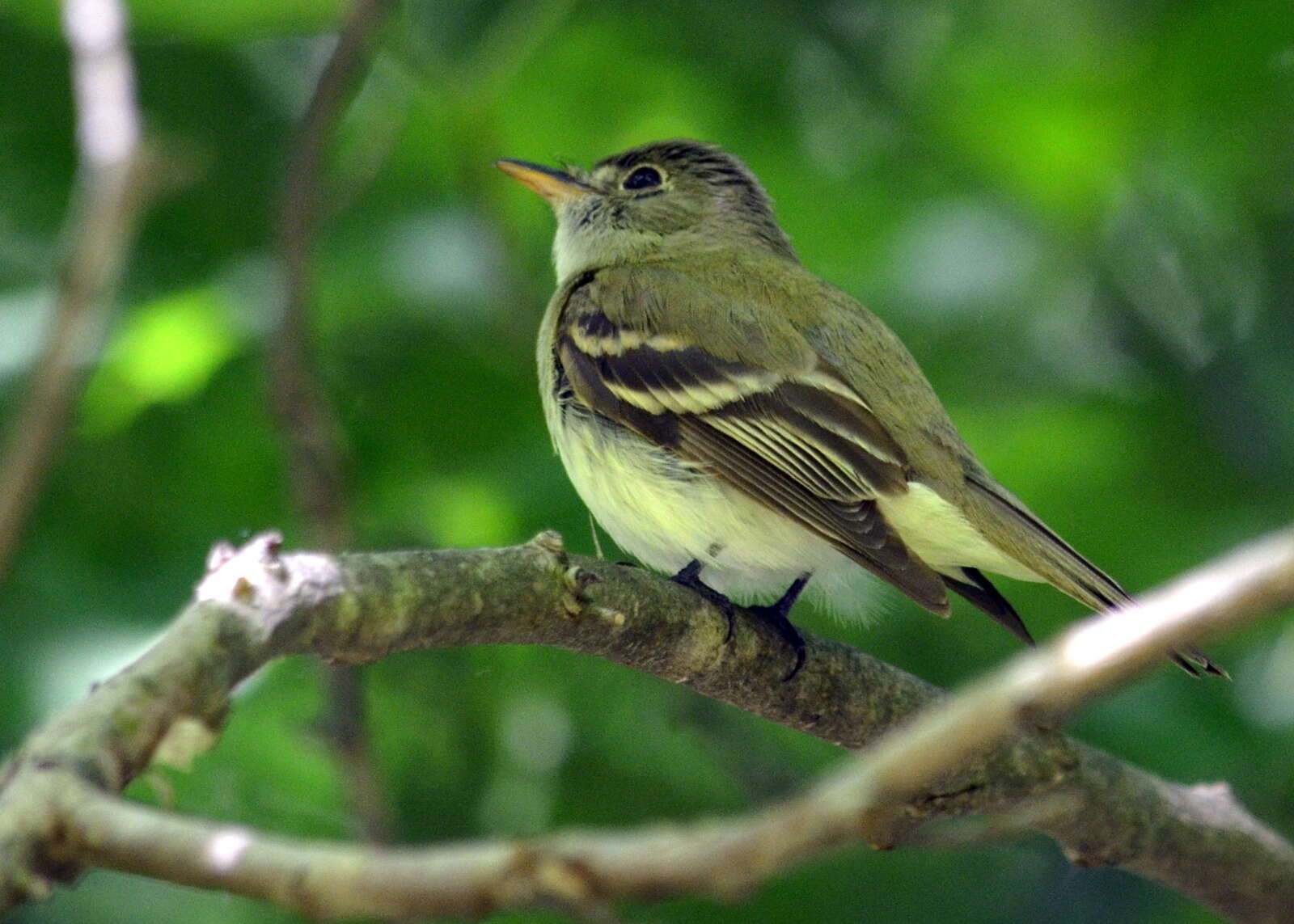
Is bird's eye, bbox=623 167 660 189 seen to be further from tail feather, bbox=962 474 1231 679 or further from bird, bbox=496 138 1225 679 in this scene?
tail feather, bbox=962 474 1231 679

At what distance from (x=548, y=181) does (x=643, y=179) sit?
0.69m

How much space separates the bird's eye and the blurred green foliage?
0.34 metres

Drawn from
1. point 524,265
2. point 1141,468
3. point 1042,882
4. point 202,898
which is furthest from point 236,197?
point 1042,882

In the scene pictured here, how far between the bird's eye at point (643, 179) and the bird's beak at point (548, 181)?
0.91 feet

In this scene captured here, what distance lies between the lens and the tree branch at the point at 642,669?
150cm

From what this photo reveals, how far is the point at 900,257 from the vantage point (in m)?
5.55

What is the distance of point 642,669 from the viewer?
370 cm

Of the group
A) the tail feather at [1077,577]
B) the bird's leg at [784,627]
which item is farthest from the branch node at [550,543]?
the tail feather at [1077,577]

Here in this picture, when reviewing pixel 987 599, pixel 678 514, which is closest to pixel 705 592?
pixel 678 514

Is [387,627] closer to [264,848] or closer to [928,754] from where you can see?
[264,848]

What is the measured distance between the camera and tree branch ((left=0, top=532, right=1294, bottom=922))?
4.91 ft

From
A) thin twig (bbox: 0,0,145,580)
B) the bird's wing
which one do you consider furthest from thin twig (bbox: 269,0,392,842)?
thin twig (bbox: 0,0,145,580)

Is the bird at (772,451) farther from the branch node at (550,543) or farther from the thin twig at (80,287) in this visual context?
the thin twig at (80,287)

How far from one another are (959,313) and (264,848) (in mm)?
4111
